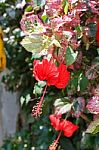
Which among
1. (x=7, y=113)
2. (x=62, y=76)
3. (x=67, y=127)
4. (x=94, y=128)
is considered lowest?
(x=7, y=113)

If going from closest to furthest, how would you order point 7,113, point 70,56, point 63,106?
point 70,56
point 63,106
point 7,113

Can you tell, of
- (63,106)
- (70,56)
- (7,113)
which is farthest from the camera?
(7,113)

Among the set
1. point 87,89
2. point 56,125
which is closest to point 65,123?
point 56,125

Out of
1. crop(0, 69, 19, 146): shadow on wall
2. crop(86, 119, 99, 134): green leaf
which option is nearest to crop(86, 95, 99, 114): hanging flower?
crop(86, 119, 99, 134): green leaf

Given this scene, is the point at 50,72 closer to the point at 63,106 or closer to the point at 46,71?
the point at 46,71

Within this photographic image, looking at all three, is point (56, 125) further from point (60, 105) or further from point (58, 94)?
point (58, 94)

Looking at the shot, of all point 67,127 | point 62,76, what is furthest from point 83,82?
point 67,127

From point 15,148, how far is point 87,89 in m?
0.88

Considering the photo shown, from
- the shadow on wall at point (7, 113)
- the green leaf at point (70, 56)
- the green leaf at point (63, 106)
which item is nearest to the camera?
the green leaf at point (70, 56)

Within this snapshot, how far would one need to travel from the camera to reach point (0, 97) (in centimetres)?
245

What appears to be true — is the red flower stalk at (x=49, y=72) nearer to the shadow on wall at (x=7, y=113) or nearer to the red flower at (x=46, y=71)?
the red flower at (x=46, y=71)

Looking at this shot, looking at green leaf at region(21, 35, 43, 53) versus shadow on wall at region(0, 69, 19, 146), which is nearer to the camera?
green leaf at region(21, 35, 43, 53)

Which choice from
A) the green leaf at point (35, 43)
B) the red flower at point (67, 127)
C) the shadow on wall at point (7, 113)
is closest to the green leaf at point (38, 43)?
the green leaf at point (35, 43)

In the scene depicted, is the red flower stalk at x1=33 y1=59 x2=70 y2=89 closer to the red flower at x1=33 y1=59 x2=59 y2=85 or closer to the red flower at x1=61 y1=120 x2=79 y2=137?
the red flower at x1=33 y1=59 x2=59 y2=85
